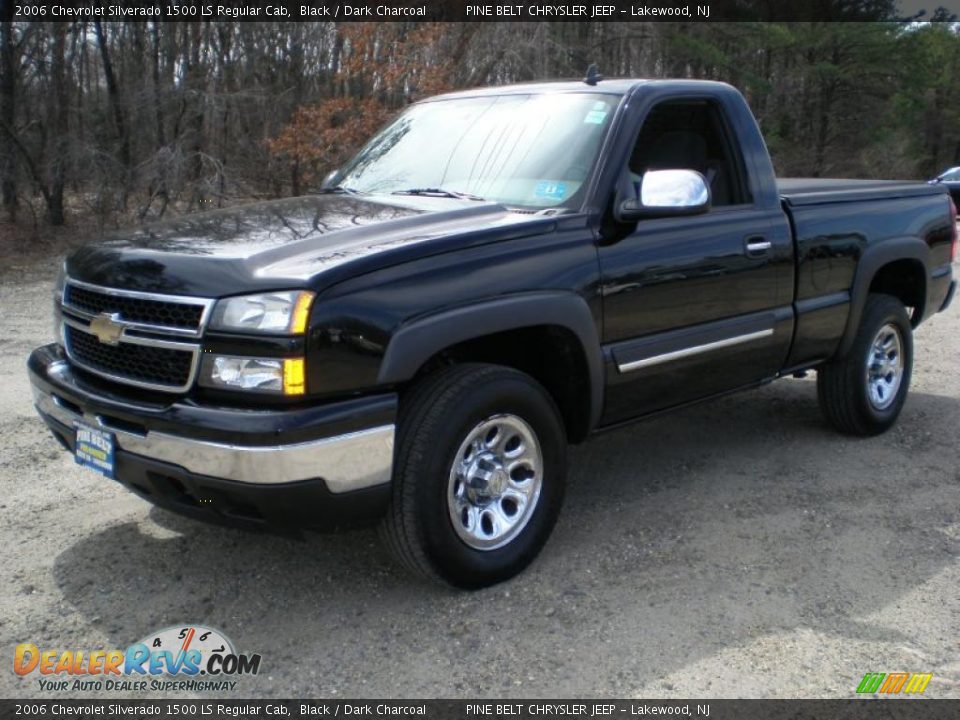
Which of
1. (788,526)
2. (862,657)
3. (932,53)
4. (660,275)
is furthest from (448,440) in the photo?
(932,53)

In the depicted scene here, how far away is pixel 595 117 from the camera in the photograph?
418 cm

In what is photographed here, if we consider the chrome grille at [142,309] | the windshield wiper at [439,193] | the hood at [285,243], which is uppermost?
the windshield wiper at [439,193]

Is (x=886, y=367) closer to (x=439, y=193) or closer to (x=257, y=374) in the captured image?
(x=439, y=193)

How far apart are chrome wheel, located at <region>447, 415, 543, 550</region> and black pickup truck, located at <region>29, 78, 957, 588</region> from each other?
1 centimetres

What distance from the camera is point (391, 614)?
3.50 metres

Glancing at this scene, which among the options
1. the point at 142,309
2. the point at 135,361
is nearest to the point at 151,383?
the point at 135,361

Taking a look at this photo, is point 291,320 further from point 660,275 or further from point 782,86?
point 782,86

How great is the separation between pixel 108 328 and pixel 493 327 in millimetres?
1347

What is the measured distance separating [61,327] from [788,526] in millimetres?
3199

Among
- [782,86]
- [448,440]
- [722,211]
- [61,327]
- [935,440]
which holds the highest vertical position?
[782,86]

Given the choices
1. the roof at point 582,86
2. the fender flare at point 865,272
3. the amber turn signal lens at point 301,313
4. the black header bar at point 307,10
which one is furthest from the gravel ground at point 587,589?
the black header bar at point 307,10

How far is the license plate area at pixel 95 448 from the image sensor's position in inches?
131

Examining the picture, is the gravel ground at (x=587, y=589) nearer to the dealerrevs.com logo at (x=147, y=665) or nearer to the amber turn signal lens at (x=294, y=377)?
the dealerrevs.com logo at (x=147, y=665)

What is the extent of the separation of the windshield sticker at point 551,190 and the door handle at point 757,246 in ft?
3.44
